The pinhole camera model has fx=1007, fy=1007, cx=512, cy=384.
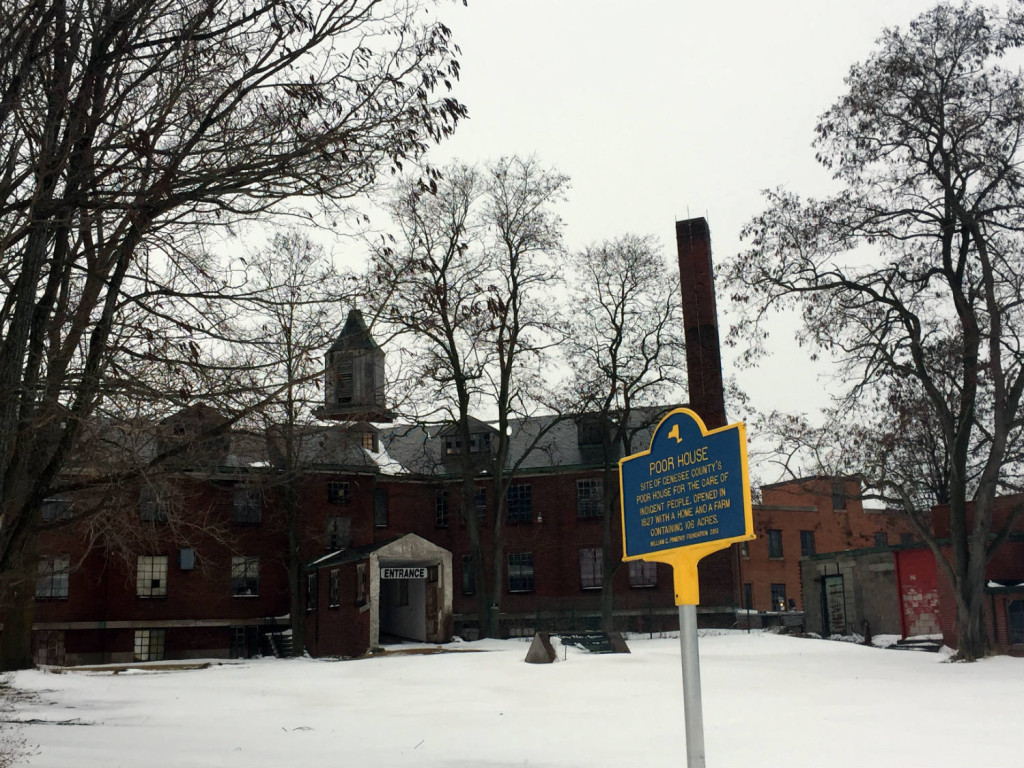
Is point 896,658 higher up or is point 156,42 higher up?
point 156,42

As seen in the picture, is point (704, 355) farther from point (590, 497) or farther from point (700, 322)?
point (590, 497)

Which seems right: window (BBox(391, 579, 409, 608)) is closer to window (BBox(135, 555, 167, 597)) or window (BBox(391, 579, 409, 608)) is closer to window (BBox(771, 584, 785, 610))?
window (BBox(135, 555, 167, 597))

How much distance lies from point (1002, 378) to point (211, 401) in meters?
24.7

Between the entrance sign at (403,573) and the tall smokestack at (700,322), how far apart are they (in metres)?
14.4

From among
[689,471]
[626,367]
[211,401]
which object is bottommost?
[689,471]

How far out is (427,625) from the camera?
3919 centimetres

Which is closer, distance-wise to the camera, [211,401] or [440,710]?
[211,401]

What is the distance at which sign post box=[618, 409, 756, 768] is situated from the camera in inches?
305

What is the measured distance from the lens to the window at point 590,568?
49.3m

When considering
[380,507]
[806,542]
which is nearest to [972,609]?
[380,507]

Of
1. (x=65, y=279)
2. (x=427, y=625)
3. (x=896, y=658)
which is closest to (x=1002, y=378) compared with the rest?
(x=896, y=658)

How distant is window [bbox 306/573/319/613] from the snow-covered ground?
541 inches

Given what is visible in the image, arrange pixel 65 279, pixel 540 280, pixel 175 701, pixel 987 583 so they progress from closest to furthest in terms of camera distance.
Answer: pixel 65 279 < pixel 175 701 < pixel 987 583 < pixel 540 280

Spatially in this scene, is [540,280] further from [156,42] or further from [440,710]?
[156,42]
